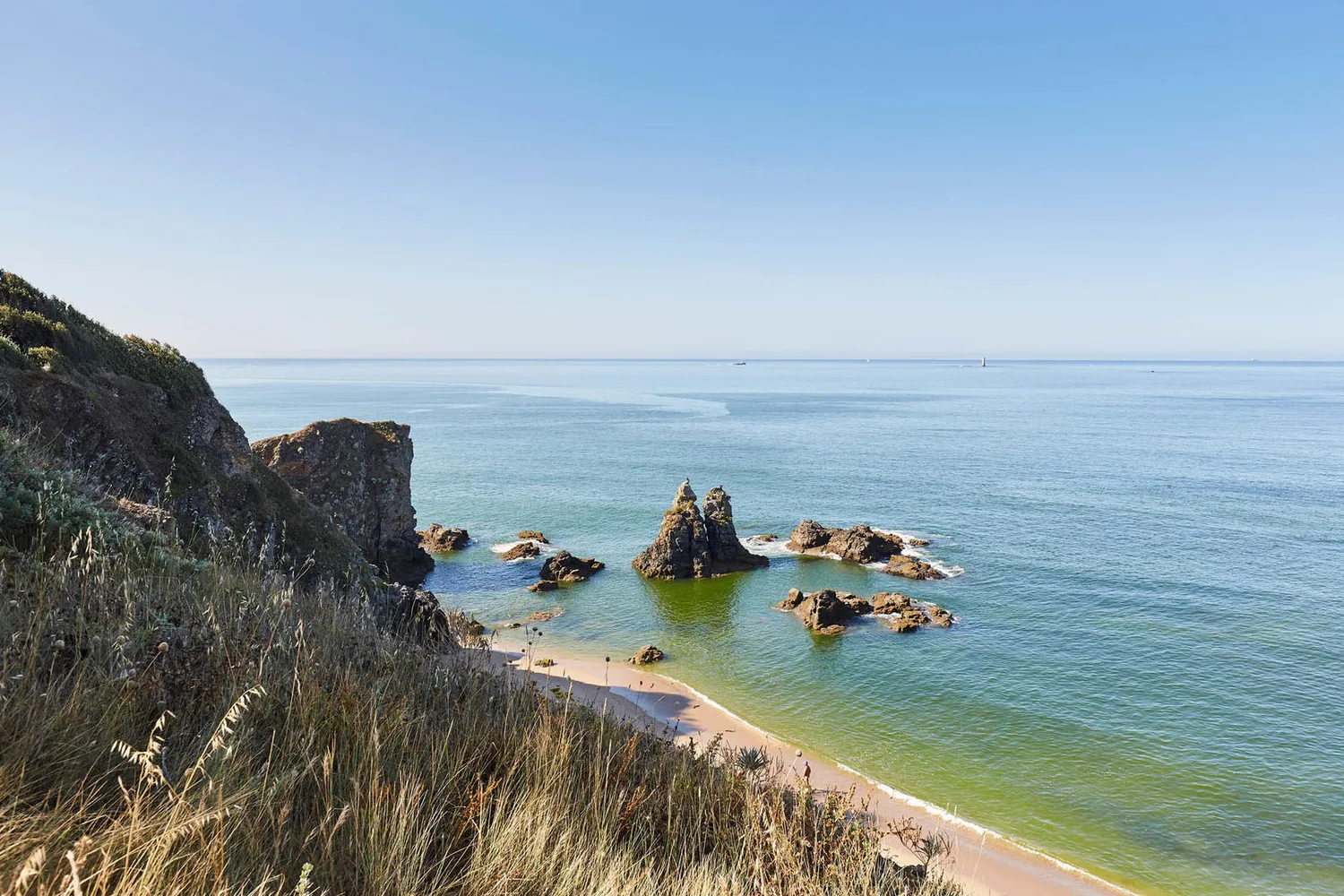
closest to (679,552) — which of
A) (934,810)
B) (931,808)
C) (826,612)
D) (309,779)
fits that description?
(826,612)

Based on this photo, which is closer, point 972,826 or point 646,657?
point 972,826

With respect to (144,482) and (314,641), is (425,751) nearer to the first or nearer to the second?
(314,641)

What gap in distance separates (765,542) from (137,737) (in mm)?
48275

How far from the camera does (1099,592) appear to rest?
39000 millimetres

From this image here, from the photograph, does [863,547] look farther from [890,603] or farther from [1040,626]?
[1040,626]

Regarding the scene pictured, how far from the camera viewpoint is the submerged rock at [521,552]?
155 ft

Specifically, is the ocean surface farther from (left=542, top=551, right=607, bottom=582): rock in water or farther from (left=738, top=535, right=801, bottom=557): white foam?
(left=738, top=535, right=801, bottom=557): white foam

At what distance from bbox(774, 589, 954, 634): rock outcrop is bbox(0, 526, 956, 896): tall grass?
95.6 ft

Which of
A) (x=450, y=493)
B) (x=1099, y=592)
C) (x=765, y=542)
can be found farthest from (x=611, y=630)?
(x=450, y=493)

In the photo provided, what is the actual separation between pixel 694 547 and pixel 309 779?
135 ft

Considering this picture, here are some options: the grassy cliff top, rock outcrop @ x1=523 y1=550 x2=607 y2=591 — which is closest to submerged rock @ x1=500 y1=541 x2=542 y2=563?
rock outcrop @ x1=523 y1=550 x2=607 y2=591

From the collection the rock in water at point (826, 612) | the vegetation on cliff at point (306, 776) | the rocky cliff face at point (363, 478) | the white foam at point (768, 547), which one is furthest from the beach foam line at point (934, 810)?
the rocky cliff face at point (363, 478)

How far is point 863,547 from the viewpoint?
4569 cm

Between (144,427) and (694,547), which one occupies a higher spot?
(144,427)
